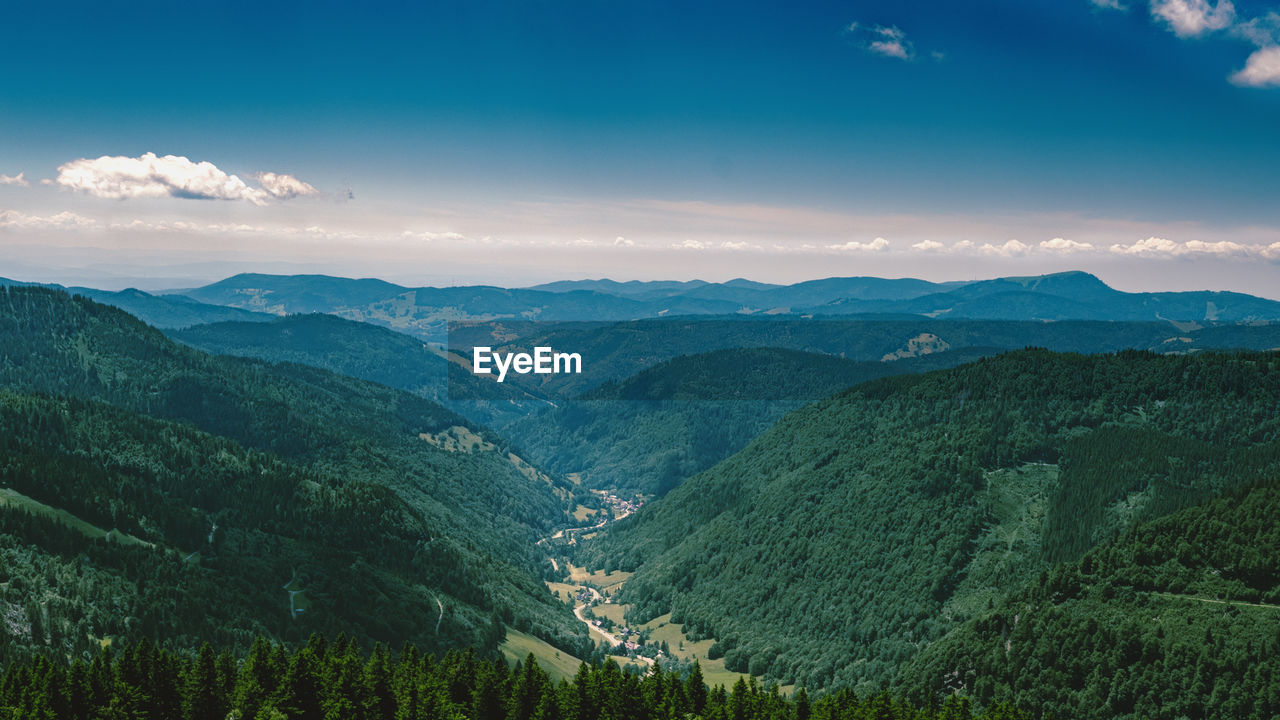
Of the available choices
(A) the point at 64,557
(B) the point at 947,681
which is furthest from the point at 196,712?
(B) the point at 947,681

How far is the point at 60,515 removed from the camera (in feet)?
579

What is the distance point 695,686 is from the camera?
11844 cm

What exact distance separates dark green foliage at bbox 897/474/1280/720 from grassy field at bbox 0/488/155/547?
183 m

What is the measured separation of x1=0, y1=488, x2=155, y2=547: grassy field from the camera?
171000 mm

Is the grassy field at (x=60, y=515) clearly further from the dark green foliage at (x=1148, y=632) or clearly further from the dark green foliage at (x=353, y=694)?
the dark green foliage at (x=1148, y=632)

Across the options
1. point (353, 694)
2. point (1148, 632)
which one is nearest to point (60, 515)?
point (353, 694)

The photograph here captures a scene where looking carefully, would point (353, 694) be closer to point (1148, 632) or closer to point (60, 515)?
point (60, 515)

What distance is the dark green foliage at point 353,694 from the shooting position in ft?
317

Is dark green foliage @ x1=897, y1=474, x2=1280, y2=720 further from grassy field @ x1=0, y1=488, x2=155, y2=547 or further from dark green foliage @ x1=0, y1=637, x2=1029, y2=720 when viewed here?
grassy field @ x1=0, y1=488, x2=155, y2=547

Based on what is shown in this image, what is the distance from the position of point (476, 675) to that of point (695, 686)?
33.2 metres

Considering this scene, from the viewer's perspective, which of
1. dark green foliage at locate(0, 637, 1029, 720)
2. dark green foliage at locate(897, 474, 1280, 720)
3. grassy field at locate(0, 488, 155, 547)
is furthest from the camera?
grassy field at locate(0, 488, 155, 547)

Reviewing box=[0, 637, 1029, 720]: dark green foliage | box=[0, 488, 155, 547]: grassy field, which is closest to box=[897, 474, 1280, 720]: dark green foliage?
box=[0, 637, 1029, 720]: dark green foliage

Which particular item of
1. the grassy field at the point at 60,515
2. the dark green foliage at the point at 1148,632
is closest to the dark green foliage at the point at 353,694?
the dark green foliage at the point at 1148,632

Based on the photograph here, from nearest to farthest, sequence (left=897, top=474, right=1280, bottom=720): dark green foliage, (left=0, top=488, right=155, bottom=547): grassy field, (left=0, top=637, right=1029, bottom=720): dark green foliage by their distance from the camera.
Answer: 1. (left=0, top=637, right=1029, bottom=720): dark green foliage
2. (left=897, top=474, right=1280, bottom=720): dark green foliage
3. (left=0, top=488, right=155, bottom=547): grassy field
